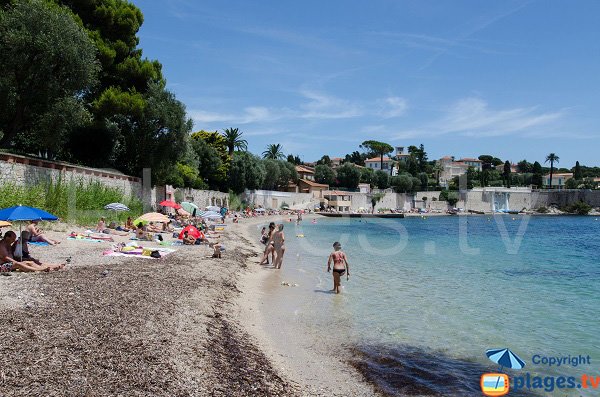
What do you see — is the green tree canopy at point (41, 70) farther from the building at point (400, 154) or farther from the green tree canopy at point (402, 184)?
the building at point (400, 154)

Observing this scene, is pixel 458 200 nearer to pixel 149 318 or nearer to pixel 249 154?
pixel 249 154

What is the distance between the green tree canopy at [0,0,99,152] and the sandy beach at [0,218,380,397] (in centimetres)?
1247

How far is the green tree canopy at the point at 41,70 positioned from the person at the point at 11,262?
38.1 ft

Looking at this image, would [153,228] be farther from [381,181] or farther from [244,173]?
[381,181]

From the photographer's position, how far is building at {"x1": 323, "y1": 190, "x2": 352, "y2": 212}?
8142 cm

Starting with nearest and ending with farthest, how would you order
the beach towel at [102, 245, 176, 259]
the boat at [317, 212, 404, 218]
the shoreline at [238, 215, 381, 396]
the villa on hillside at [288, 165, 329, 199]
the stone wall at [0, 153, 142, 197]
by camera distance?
the shoreline at [238, 215, 381, 396] → the beach towel at [102, 245, 176, 259] → the stone wall at [0, 153, 142, 197] → the boat at [317, 212, 404, 218] → the villa on hillside at [288, 165, 329, 199]

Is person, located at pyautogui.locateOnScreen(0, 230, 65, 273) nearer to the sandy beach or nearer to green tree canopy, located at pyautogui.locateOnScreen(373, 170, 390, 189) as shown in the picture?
the sandy beach

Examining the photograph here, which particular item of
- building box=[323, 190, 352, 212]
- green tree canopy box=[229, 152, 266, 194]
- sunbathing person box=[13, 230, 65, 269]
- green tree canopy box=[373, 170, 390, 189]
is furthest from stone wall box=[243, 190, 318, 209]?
sunbathing person box=[13, 230, 65, 269]

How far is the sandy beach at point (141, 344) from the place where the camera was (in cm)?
474

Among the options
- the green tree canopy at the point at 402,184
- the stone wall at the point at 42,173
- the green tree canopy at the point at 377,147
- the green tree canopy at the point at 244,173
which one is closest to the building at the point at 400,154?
the green tree canopy at the point at 377,147

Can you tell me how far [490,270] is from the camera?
19.3 metres

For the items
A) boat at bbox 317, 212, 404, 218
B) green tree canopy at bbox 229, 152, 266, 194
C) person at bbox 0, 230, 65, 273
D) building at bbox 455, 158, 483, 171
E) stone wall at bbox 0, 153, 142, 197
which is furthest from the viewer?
building at bbox 455, 158, 483, 171

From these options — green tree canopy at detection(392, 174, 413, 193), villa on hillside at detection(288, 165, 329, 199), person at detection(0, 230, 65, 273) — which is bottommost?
person at detection(0, 230, 65, 273)

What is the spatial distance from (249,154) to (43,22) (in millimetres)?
43417
